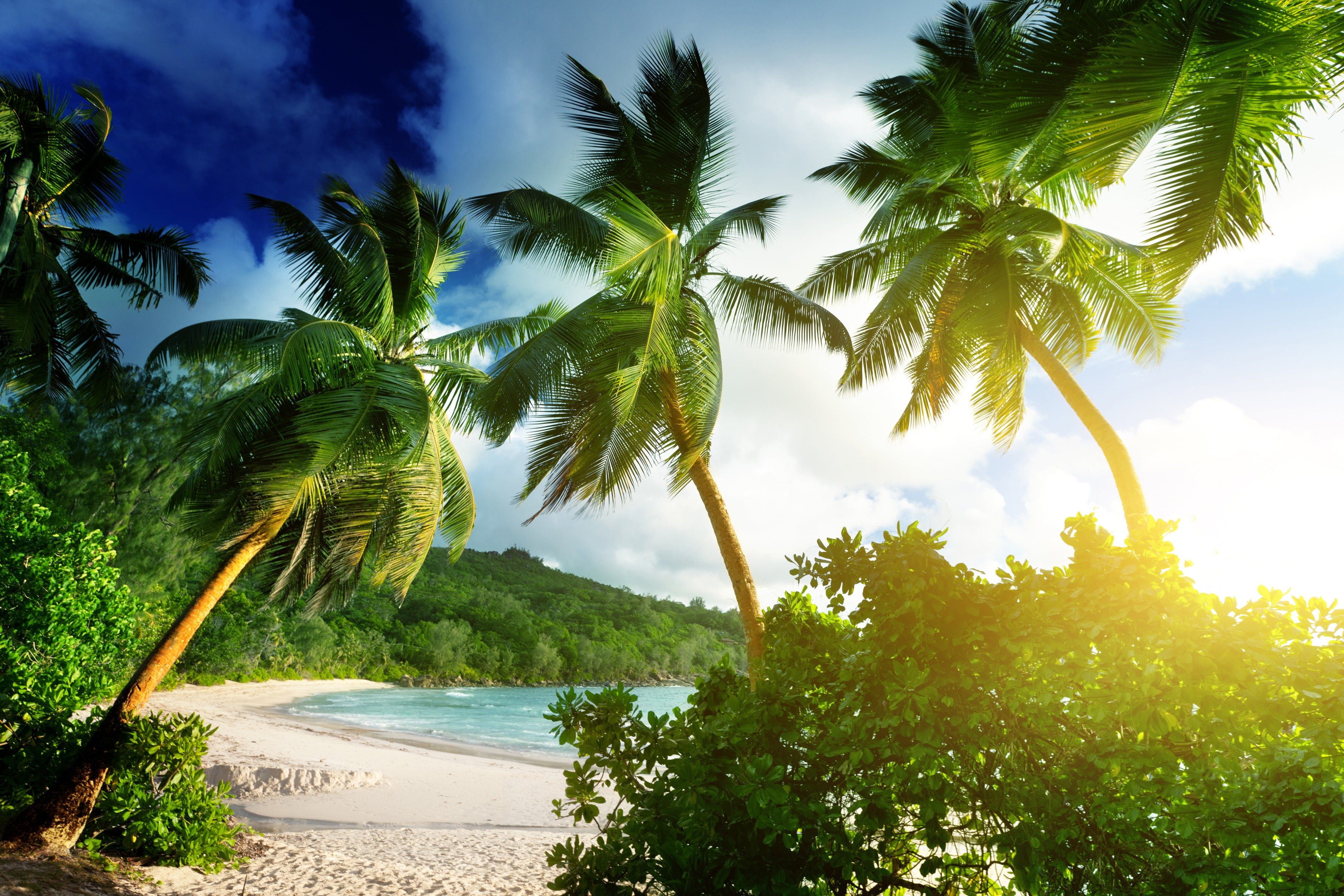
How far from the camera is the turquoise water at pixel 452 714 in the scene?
80.8 ft

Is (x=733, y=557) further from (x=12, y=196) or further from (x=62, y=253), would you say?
(x=62, y=253)

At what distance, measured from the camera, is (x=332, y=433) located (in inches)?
285

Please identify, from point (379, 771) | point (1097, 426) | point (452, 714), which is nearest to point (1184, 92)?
point (1097, 426)

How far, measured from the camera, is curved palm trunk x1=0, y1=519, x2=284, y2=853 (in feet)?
18.6

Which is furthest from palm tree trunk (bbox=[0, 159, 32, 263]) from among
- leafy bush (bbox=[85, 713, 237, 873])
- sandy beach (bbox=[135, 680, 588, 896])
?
sandy beach (bbox=[135, 680, 588, 896])

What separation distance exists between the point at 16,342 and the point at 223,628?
31306mm

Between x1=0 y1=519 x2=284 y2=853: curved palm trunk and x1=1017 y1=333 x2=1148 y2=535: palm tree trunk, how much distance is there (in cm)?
982

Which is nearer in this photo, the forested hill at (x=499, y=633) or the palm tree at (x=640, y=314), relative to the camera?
the palm tree at (x=640, y=314)

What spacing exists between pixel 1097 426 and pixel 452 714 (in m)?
37.6

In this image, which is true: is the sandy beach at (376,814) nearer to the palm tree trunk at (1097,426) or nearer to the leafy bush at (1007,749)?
the leafy bush at (1007,749)

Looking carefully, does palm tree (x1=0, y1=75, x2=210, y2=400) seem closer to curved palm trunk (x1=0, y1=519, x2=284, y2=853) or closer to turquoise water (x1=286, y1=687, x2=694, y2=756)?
curved palm trunk (x1=0, y1=519, x2=284, y2=853)

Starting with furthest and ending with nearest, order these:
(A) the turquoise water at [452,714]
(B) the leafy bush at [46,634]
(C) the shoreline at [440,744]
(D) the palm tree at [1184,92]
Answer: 1. (A) the turquoise water at [452,714]
2. (C) the shoreline at [440,744]
3. (B) the leafy bush at [46,634]
4. (D) the palm tree at [1184,92]

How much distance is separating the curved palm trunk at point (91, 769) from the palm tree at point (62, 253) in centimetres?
541

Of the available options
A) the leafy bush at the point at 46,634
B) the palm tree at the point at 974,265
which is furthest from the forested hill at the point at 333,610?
the palm tree at the point at 974,265
